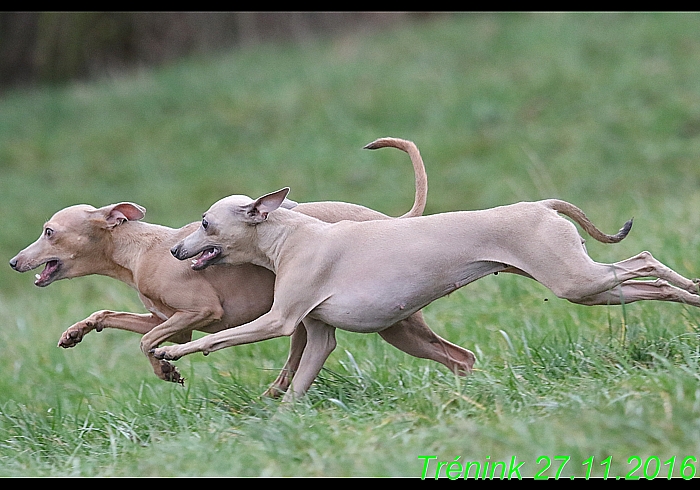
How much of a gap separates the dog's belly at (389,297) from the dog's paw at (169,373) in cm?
95

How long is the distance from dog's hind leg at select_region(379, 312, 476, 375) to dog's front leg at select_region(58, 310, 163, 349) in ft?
3.79

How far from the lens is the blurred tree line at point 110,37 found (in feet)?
61.5

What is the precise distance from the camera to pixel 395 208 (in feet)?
35.8

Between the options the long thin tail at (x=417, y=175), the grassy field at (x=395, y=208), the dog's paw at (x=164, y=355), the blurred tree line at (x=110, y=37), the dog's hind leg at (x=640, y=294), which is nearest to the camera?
the grassy field at (x=395, y=208)

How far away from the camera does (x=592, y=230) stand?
448 cm

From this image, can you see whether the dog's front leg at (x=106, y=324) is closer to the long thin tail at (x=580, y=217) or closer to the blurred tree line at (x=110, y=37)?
the long thin tail at (x=580, y=217)

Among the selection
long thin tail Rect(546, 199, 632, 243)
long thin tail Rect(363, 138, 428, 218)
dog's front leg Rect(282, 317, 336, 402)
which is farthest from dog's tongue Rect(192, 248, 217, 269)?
long thin tail Rect(546, 199, 632, 243)

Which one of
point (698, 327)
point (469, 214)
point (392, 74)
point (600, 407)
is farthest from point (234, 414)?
point (392, 74)

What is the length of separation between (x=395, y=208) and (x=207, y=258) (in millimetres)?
6572

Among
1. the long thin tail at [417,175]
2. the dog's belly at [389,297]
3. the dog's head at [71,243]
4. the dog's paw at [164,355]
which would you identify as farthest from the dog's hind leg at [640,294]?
the dog's head at [71,243]

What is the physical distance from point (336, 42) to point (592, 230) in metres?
13.0

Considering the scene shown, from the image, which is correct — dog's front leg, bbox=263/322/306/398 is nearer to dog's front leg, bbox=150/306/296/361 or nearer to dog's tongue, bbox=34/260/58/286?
dog's front leg, bbox=150/306/296/361

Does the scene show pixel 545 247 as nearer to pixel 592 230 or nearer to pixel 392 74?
pixel 592 230

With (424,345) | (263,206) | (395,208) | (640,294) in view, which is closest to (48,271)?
(263,206)
